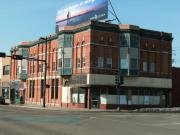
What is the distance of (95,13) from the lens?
63.2 metres

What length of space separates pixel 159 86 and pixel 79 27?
14.7 meters

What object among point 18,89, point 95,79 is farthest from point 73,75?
point 18,89

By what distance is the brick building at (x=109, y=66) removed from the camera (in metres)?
58.0

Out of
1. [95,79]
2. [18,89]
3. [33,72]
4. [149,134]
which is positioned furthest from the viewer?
[18,89]

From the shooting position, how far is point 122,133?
20.2 meters

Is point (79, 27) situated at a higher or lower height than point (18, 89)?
higher

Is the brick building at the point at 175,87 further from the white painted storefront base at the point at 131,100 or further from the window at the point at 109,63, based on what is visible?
the window at the point at 109,63

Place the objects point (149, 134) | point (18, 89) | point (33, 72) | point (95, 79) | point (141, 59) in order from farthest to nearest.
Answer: point (18, 89)
point (33, 72)
point (141, 59)
point (95, 79)
point (149, 134)

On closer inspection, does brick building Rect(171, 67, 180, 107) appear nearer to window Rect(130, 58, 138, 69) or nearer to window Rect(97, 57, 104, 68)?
window Rect(130, 58, 138, 69)

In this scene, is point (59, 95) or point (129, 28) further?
point (59, 95)

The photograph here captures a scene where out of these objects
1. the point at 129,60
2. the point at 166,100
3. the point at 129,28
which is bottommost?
the point at 166,100

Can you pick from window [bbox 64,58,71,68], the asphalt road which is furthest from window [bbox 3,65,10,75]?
the asphalt road

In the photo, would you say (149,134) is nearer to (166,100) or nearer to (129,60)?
(129,60)

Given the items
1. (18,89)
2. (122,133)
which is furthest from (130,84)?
(122,133)
